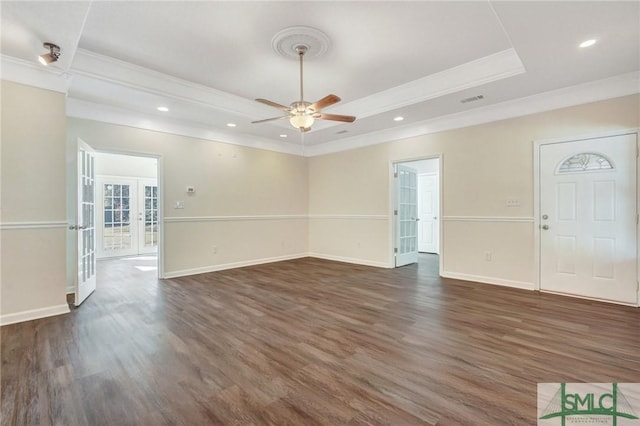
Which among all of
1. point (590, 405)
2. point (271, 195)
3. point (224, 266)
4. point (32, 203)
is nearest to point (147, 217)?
point (224, 266)

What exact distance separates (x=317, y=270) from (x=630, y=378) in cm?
412

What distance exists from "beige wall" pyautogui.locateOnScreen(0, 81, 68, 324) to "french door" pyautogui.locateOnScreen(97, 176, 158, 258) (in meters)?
4.39

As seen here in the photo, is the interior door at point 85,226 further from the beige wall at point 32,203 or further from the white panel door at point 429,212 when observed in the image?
the white panel door at point 429,212

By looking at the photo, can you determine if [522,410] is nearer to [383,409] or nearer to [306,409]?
[383,409]

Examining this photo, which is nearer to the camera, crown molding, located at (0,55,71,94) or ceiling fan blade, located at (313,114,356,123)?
crown molding, located at (0,55,71,94)

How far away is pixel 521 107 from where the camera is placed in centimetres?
408

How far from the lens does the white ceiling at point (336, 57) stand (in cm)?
247

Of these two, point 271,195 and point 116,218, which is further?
point 116,218

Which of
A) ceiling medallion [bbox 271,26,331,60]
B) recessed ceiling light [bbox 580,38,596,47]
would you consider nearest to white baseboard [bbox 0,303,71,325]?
ceiling medallion [bbox 271,26,331,60]

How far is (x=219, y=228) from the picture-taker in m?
5.49

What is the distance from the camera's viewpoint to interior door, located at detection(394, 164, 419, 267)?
5.68 meters

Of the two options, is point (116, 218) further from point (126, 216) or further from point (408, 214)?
point (408, 214)

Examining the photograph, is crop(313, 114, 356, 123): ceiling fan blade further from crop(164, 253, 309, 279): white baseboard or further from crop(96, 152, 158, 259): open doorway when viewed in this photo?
crop(96, 152, 158, 259): open doorway

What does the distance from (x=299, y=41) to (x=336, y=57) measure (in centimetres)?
53
